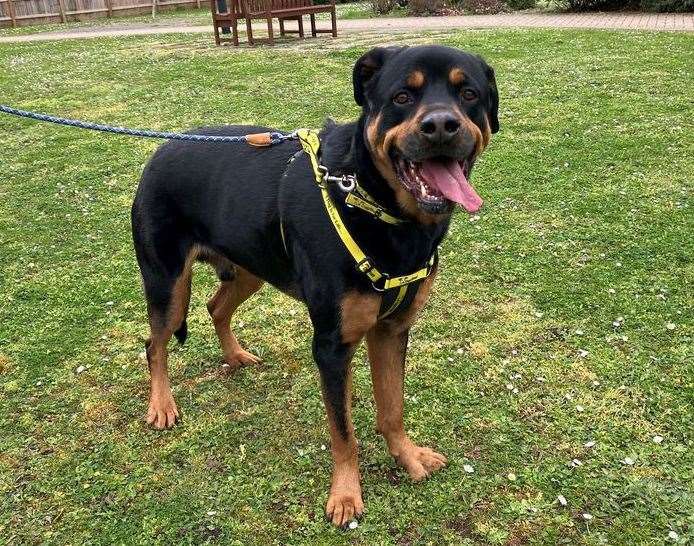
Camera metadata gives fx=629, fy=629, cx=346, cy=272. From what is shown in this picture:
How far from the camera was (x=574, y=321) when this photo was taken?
15.6 ft

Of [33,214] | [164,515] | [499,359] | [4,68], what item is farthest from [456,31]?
[164,515]

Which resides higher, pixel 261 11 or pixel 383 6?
pixel 261 11

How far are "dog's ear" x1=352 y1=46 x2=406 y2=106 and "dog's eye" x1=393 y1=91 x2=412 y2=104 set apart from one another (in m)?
0.25

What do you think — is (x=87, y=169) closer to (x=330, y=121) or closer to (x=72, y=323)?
(x=72, y=323)

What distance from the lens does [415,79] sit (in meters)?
2.83

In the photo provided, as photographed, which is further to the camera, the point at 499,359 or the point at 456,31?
the point at 456,31

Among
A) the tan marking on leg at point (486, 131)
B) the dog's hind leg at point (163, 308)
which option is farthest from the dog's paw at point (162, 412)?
the tan marking on leg at point (486, 131)

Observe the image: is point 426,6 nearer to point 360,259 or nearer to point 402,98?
point 402,98

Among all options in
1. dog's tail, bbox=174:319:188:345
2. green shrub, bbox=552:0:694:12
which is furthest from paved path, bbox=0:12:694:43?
dog's tail, bbox=174:319:188:345

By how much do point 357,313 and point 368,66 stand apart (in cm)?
121

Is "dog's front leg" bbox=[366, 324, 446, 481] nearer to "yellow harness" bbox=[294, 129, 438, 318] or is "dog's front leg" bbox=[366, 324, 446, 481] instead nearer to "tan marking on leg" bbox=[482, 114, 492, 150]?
"yellow harness" bbox=[294, 129, 438, 318]

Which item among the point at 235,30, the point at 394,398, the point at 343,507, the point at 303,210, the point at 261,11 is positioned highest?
the point at 261,11

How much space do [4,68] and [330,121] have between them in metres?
15.8

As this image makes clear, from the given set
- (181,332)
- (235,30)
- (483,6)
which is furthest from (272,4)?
(181,332)
